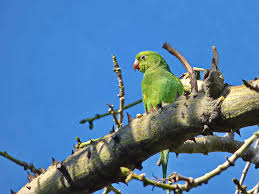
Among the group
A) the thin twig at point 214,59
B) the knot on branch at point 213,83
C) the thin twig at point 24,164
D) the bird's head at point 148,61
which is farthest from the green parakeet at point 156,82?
the thin twig at point 214,59

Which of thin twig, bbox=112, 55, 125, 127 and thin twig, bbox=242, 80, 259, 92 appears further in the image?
thin twig, bbox=112, 55, 125, 127

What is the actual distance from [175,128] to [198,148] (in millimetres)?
1965

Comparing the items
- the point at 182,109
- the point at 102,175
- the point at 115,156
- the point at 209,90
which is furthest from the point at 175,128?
the point at 102,175

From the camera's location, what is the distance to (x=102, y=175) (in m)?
2.47

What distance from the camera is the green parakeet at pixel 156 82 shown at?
4.60m

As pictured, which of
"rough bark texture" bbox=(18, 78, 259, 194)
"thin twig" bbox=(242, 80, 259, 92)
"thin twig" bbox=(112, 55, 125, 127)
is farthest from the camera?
"thin twig" bbox=(112, 55, 125, 127)

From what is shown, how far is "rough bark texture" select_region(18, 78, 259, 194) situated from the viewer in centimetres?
193

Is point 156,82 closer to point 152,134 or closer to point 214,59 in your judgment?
point 152,134

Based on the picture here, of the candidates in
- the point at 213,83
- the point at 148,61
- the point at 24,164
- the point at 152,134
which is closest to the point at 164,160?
the point at 24,164

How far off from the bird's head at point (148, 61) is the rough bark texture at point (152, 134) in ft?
10.9

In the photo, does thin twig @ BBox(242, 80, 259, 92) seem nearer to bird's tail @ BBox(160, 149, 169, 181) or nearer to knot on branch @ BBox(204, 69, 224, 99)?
knot on branch @ BBox(204, 69, 224, 99)

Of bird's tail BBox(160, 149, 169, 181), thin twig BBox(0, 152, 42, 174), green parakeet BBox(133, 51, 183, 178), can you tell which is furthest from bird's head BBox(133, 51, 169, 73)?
thin twig BBox(0, 152, 42, 174)

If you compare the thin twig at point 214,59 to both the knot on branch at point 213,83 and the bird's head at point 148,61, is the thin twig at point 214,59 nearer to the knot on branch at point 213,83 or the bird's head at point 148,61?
the knot on branch at point 213,83

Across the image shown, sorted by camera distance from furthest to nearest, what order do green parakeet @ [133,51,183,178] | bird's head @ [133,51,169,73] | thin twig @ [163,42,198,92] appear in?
bird's head @ [133,51,169,73] < green parakeet @ [133,51,183,178] < thin twig @ [163,42,198,92]
